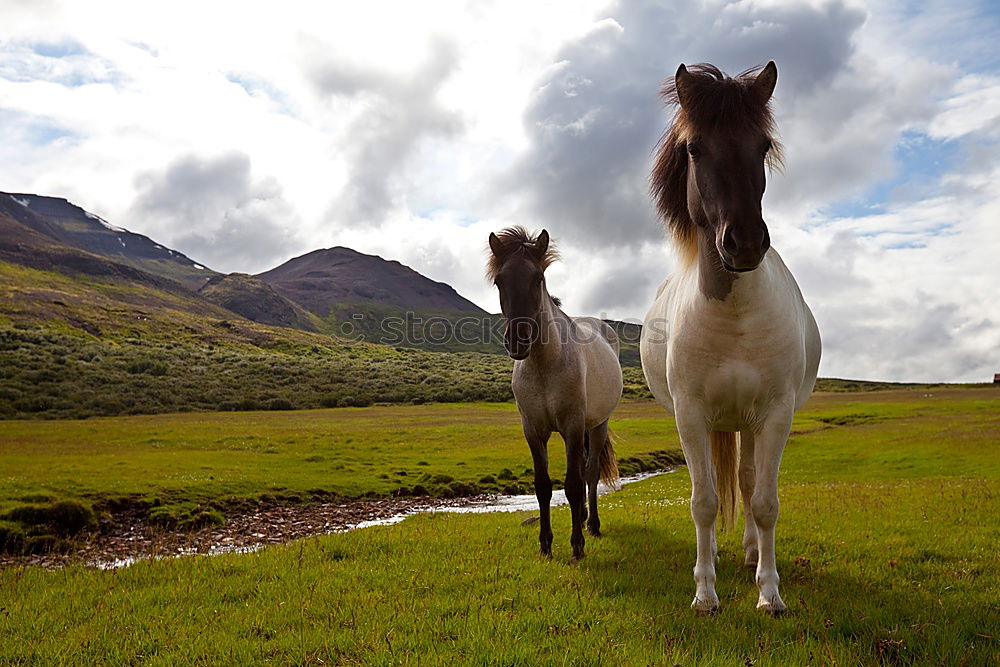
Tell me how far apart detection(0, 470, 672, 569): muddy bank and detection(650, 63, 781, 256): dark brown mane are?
943cm

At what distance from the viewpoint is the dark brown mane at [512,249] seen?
828 centimetres

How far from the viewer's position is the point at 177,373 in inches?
3214

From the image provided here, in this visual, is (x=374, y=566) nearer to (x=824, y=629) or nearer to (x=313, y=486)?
(x=824, y=629)

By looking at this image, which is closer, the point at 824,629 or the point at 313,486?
the point at 824,629

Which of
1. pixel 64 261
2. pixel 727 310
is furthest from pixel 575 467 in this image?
pixel 64 261

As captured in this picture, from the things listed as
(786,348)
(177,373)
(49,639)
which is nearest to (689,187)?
(786,348)

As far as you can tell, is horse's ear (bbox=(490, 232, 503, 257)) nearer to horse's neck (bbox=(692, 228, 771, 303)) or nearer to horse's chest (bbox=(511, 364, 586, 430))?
horse's chest (bbox=(511, 364, 586, 430))

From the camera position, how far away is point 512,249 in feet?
27.3

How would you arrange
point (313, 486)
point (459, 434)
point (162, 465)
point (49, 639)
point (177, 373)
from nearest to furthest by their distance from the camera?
point (49, 639)
point (313, 486)
point (162, 465)
point (459, 434)
point (177, 373)

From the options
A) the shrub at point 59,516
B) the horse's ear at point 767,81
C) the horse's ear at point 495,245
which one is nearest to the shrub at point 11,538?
the shrub at point 59,516

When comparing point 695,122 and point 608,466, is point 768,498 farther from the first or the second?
point 608,466

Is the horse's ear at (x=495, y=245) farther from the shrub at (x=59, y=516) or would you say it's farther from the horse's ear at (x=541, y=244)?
the shrub at (x=59, y=516)

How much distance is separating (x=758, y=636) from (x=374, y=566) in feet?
15.8

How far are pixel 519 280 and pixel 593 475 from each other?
4158 millimetres
